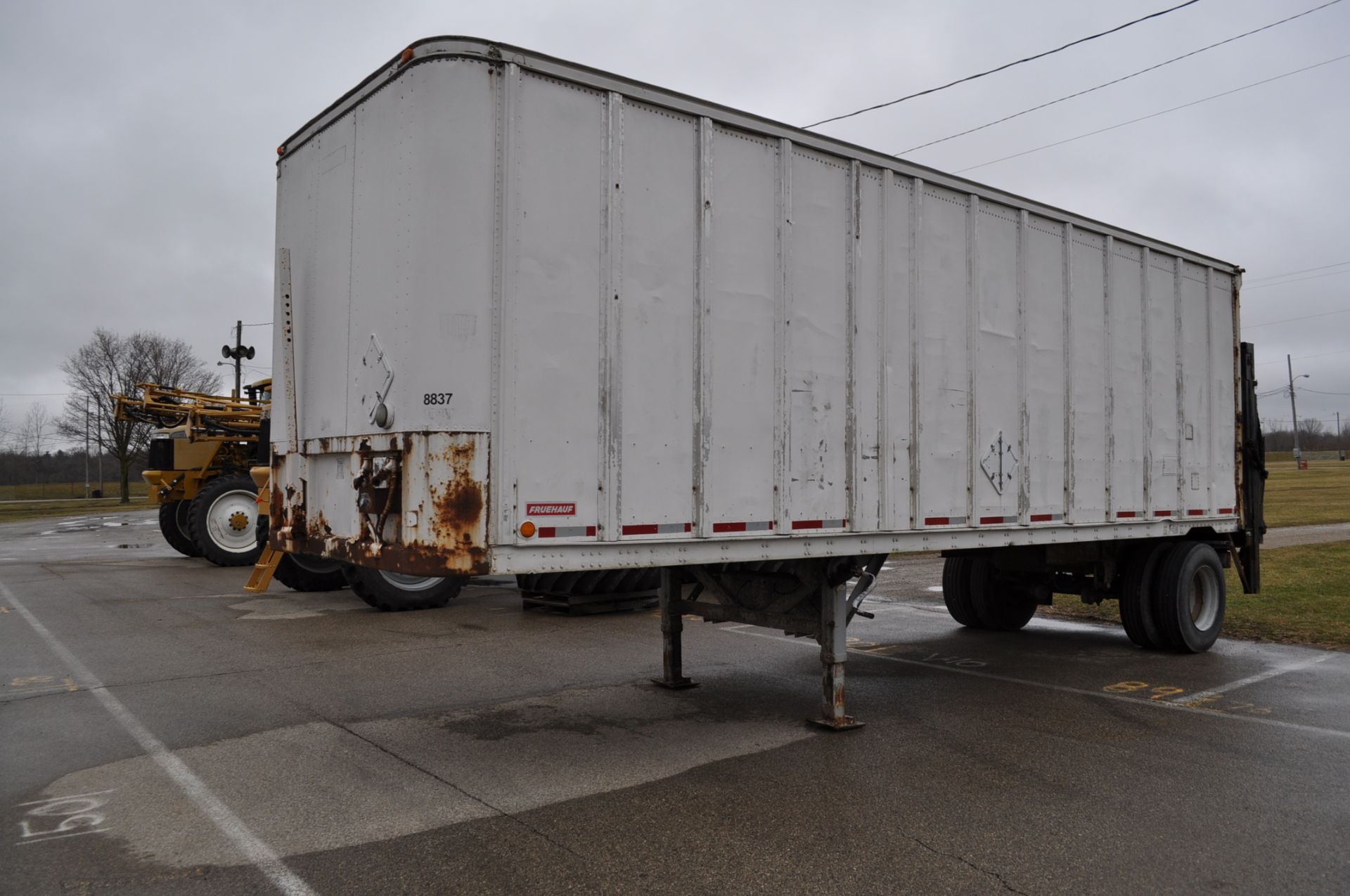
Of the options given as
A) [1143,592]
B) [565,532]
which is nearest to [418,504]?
[565,532]

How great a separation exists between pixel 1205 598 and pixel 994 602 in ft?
7.12

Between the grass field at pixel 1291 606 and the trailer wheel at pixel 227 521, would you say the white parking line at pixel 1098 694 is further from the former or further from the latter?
the trailer wheel at pixel 227 521

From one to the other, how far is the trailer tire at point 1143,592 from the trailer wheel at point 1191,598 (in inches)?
2.7

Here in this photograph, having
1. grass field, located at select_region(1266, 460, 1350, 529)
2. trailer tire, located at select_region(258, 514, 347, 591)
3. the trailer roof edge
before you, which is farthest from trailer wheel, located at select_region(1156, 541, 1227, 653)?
grass field, located at select_region(1266, 460, 1350, 529)

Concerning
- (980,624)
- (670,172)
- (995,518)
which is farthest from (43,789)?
(980,624)

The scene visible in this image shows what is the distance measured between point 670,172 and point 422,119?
1.47 m

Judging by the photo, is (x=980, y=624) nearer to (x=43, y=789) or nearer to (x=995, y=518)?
(x=995, y=518)

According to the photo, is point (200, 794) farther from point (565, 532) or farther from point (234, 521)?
point (234, 521)

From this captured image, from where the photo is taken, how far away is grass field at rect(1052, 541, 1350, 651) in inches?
422

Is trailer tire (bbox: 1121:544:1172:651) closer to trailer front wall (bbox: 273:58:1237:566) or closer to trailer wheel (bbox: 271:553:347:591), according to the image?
trailer front wall (bbox: 273:58:1237:566)

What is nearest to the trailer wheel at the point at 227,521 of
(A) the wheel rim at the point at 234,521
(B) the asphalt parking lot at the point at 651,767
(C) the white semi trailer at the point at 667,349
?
(A) the wheel rim at the point at 234,521

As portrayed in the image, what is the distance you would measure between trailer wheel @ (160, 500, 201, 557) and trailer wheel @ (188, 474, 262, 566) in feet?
8.70

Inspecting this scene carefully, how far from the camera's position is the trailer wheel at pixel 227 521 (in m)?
17.4

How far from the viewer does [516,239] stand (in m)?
5.12
